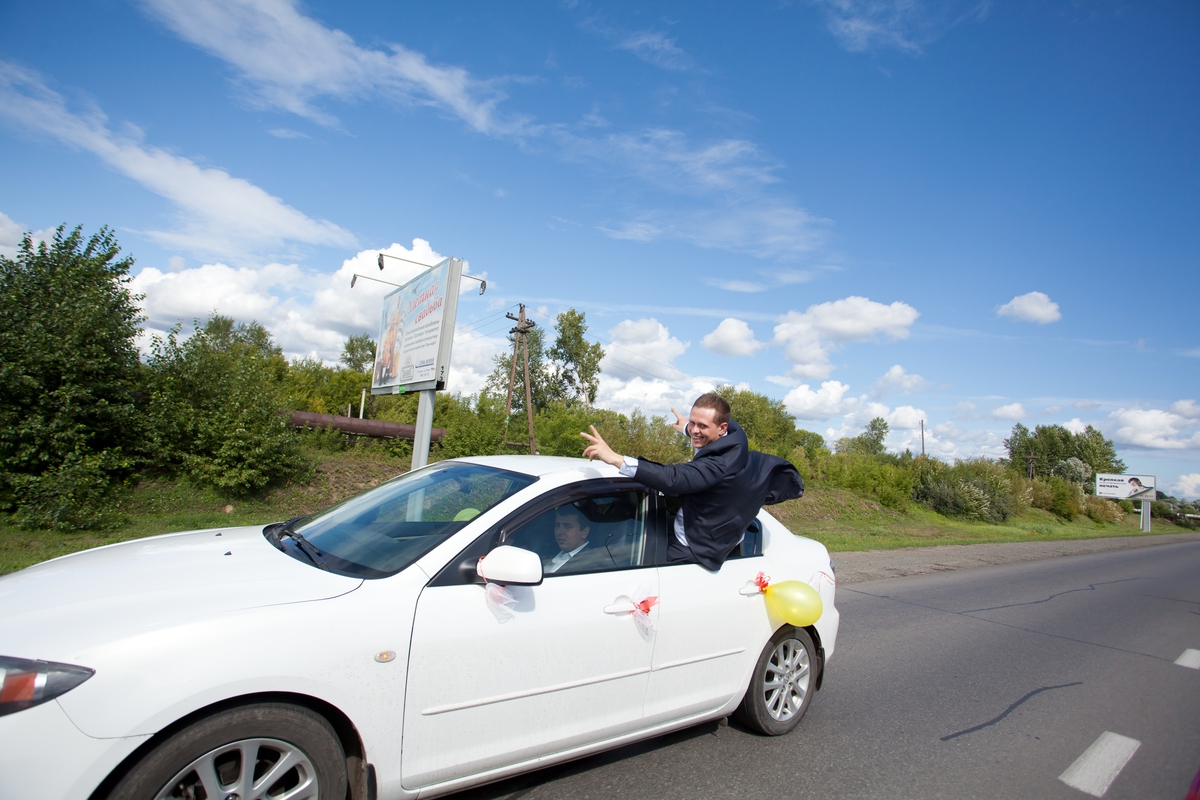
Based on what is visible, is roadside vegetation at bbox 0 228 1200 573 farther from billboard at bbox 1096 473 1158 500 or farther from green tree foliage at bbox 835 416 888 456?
green tree foliage at bbox 835 416 888 456

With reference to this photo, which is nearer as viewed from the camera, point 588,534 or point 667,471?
point 588,534

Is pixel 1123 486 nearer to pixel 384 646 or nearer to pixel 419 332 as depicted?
pixel 419 332

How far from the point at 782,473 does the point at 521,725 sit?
224cm

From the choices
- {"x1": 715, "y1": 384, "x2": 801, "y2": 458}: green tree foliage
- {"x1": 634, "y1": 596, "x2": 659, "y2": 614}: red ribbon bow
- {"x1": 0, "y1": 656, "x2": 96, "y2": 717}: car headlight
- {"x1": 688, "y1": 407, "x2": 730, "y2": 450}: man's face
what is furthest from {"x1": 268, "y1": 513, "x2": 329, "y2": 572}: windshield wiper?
{"x1": 715, "y1": 384, "x2": 801, "y2": 458}: green tree foliage

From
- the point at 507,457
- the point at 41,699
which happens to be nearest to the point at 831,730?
the point at 507,457

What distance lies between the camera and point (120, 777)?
205 cm

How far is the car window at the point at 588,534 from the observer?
121 inches

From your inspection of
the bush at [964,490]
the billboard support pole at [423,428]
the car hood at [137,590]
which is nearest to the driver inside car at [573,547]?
the car hood at [137,590]

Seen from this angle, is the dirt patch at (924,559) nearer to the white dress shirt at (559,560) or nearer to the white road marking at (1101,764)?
the white road marking at (1101,764)

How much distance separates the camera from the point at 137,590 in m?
2.40

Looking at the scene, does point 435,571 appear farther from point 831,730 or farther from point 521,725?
point 831,730

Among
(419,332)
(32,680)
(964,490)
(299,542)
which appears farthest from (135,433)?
(964,490)

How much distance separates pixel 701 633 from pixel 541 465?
4.11ft

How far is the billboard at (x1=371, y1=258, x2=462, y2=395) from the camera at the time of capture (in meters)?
9.08
